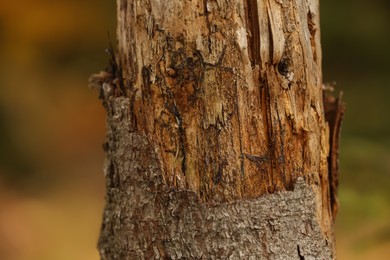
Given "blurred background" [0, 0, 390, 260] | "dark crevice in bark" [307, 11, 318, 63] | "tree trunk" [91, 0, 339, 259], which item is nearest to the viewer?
"tree trunk" [91, 0, 339, 259]

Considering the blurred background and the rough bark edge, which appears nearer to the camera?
the rough bark edge

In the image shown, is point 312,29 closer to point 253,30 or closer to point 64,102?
point 253,30

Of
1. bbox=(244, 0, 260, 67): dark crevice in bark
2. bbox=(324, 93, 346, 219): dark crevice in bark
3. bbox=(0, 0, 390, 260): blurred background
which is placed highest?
bbox=(0, 0, 390, 260): blurred background

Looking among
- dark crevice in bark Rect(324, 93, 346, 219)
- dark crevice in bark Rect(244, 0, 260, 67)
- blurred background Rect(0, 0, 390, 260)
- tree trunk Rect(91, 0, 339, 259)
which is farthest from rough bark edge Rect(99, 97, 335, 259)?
blurred background Rect(0, 0, 390, 260)

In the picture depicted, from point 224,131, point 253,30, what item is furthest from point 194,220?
point 253,30

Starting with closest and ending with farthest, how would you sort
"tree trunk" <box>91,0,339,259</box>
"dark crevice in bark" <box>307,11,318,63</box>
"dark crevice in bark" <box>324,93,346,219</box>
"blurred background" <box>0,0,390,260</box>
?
"tree trunk" <box>91,0,339,259</box>
"dark crevice in bark" <box>307,11,318,63</box>
"dark crevice in bark" <box>324,93,346,219</box>
"blurred background" <box>0,0,390,260</box>

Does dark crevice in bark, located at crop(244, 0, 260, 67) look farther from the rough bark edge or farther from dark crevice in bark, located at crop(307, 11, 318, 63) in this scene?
the rough bark edge

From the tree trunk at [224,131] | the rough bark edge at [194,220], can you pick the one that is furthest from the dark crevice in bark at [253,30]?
the rough bark edge at [194,220]
